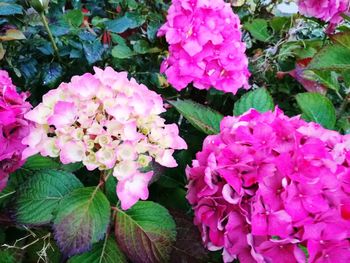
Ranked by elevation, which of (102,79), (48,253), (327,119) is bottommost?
(48,253)

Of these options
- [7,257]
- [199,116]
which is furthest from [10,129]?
[199,116]

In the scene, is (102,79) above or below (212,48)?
above

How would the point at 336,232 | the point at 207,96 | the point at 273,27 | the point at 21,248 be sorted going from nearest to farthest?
the point at 336,232 < the point at 21,248 < the point at 207,96 < the point at 273,27

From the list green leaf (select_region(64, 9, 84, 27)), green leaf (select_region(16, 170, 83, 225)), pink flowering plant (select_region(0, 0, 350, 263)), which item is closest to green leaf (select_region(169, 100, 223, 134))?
pink flowering plant (select_region(0, 0, 350, 263))

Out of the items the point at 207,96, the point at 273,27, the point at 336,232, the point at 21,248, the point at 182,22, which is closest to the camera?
the point at 336,232

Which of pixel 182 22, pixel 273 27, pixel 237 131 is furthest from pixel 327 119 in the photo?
pixel 273 27

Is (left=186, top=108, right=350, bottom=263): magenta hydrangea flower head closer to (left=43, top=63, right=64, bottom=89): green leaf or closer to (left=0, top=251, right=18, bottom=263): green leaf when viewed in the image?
(left=0, top=251, right=18, bottom=263): green leaf

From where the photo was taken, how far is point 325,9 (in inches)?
48.9

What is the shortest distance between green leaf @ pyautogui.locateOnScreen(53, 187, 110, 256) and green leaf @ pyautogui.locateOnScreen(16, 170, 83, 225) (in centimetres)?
4

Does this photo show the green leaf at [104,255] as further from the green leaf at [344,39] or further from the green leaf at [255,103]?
the green leaf at [344,39]

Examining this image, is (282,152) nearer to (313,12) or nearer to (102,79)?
(102,79)

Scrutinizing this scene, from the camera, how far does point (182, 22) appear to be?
1.08 metres

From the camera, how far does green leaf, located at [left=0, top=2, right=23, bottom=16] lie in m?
1.09

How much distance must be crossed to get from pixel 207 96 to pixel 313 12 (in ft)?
1.12
